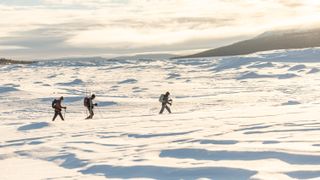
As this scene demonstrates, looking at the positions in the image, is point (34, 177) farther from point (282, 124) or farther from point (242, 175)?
point (282, 124)

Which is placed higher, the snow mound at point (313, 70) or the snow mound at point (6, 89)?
Result: the snow mound at point (6, 89)

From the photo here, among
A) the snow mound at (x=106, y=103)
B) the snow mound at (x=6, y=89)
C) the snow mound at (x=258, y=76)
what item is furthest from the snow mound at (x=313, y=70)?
the snow mound at (x=6, y=89)

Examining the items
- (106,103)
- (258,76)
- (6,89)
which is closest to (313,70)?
(258,76)

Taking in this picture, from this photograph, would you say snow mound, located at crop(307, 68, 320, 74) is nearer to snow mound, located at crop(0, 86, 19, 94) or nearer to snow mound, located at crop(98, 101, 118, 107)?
snow mound, located at crop(98, 101, 118, 107)

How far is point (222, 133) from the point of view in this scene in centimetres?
1077

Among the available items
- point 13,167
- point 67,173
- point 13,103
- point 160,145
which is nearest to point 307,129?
point 160,145

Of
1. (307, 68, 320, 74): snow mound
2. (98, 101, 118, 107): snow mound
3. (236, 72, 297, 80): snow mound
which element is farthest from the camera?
(307, 68, 320, 74): snow mound

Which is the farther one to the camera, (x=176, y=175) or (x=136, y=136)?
(x=136, y=136)

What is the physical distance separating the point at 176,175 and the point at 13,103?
27.9m

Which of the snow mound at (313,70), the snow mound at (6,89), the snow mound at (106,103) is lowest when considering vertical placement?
the snow mound at (106,103)

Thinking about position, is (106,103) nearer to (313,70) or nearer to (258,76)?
(258,76)

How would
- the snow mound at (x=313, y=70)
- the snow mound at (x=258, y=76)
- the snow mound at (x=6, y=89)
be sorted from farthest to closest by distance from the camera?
the snow mound at (x=313, y=70)
the snow mound at (x=258, y=76)
the snow mound at (x=6, y=89)

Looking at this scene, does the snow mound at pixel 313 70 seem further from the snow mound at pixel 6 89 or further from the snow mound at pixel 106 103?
the snow mound at pixel 6 89

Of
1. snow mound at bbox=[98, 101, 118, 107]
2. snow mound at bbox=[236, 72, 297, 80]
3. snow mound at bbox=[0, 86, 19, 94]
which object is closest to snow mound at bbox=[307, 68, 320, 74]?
snow mound at bbox=[236, 72, 297, 80]
